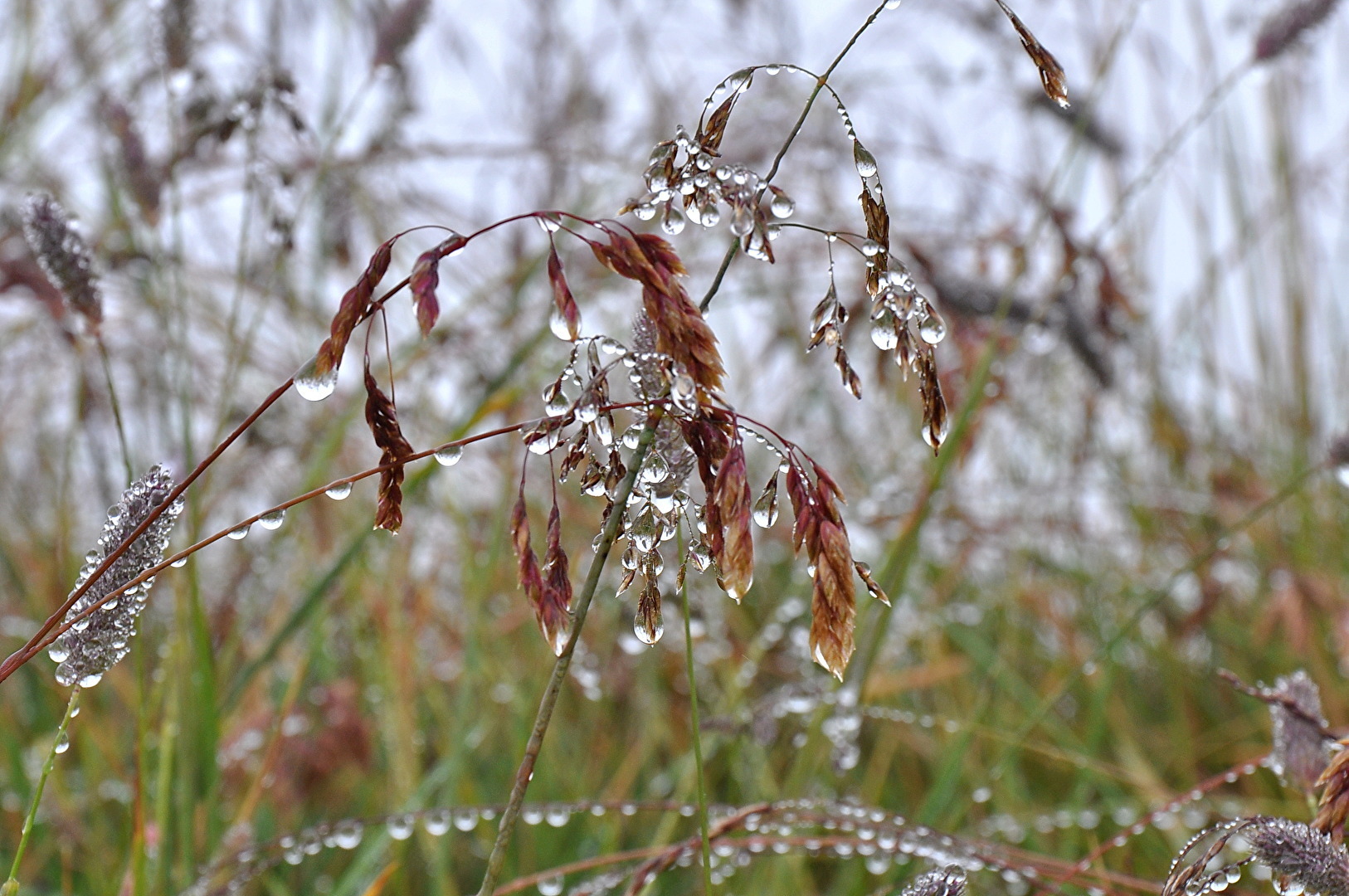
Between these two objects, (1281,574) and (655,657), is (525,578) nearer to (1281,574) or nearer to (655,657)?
(655,657)

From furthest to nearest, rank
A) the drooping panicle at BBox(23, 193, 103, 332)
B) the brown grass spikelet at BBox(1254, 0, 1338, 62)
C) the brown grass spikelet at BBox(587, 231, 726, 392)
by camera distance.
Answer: the brown grass spikelet at BBox(1254, 0, 1338, 62) < the drooping panicle at BBox(23, 193, 103, 332) < the brown grass spikelet at BBox(587, 231, 726, 392)

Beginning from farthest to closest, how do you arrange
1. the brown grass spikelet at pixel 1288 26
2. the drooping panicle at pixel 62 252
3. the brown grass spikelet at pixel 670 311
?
the brown grass spikelet at pixel 1288 26
the drooping panicle at pixel 62 252
the brown grass spikelet at pixel 670 311

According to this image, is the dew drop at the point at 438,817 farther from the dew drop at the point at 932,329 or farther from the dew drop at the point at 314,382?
the dew drop at the point at 932,329

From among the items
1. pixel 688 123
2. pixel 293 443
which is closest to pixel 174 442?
pixel 293 443

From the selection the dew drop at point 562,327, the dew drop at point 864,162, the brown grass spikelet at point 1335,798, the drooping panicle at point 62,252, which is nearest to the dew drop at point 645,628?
the dew drop at point 562,327

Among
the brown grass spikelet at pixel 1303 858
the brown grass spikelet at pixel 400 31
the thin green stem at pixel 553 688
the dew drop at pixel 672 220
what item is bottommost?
the brown grass spikelet at pixel 1303 858

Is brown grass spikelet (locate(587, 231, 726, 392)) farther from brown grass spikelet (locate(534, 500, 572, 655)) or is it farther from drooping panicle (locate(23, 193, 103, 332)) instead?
drooping panicle (locate(23, 193, 103, 332))

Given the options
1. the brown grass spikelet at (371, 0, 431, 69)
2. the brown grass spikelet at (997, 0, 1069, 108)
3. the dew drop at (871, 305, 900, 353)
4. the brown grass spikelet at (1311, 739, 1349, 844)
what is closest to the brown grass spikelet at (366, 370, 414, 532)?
the dew drop at (871, 305, 900, 353)

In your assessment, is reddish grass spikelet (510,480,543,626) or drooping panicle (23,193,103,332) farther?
drooping panicle (23,193,103,332)
